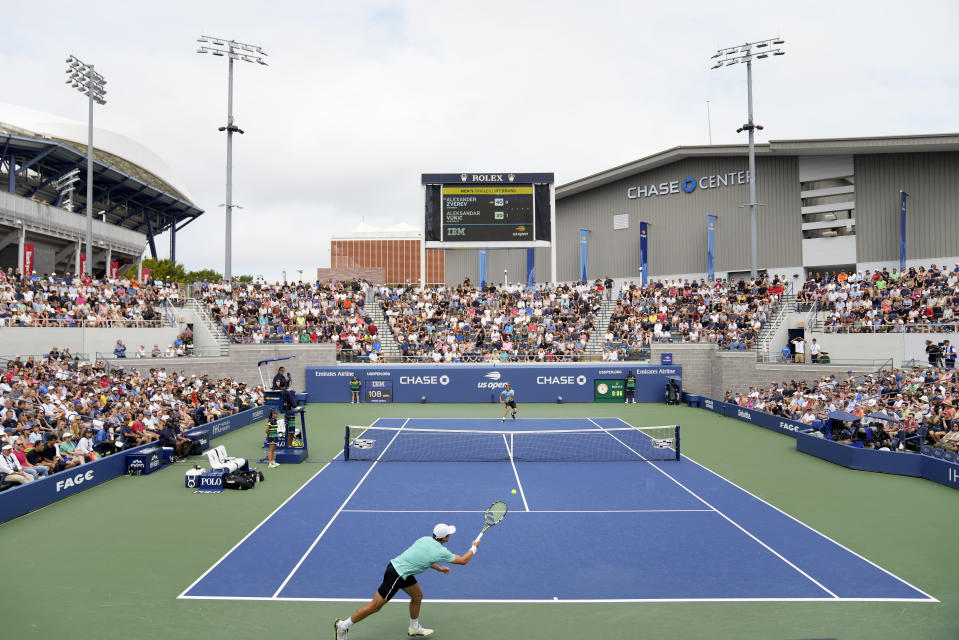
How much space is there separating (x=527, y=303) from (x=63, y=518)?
2971 cm

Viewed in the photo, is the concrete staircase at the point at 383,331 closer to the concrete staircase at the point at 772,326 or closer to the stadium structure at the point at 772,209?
the stadium structure at the point at 772,209

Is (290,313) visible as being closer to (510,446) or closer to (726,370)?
(510,446)

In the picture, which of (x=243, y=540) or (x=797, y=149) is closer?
(x=243, y=540)

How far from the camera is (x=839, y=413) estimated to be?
18.1 metres

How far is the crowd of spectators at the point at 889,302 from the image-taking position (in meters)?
27.3

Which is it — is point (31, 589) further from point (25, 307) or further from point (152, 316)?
point (152, 316)

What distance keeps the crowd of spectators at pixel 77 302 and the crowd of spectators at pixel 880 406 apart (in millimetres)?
28063

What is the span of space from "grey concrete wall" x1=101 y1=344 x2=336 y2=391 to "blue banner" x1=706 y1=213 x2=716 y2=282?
27261 mm

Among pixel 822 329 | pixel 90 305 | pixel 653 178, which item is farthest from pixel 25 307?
pixel 653 178

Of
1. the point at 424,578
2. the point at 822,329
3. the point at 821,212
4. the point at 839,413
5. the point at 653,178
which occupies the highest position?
the point at 653,178

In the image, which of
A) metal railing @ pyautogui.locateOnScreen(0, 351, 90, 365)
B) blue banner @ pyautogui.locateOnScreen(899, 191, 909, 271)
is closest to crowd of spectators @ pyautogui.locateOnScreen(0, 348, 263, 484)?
metal railing @ pyautogui.locateOnScreen(0, 351, 90, 365)

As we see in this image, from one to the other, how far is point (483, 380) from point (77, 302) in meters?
19.1

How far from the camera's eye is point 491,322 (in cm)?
3750

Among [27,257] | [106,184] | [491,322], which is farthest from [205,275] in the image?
[491,322]
